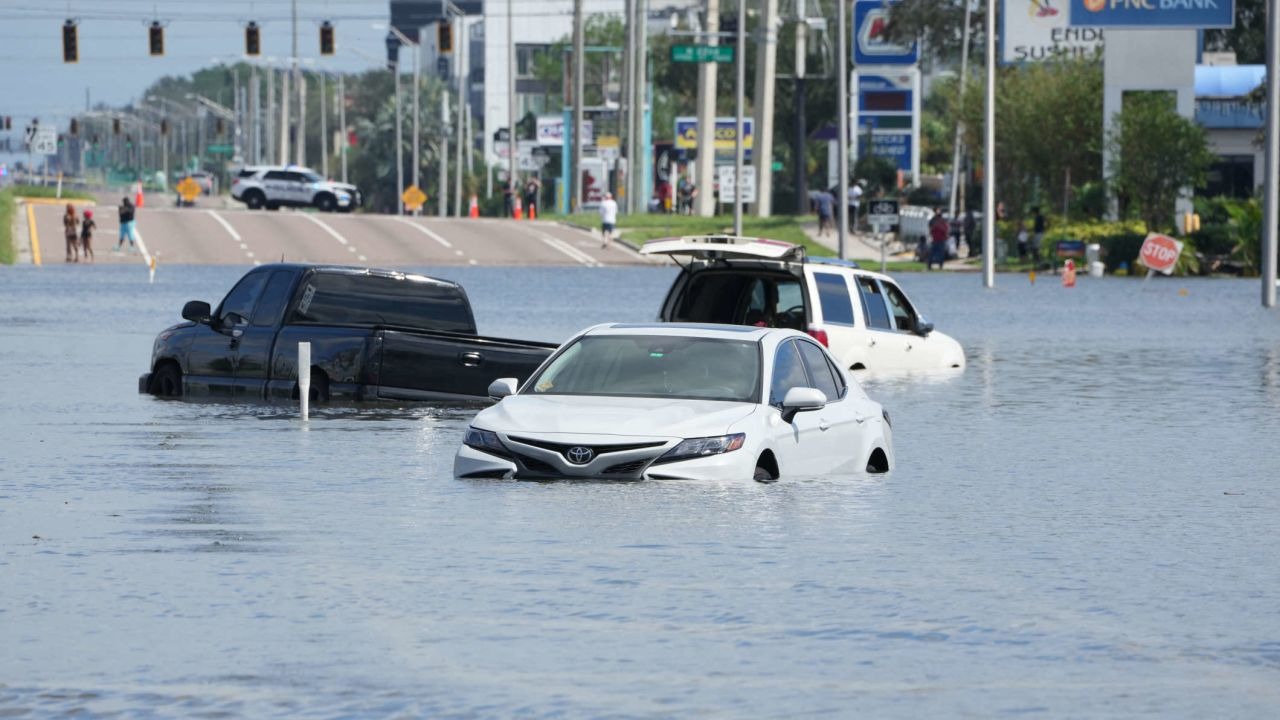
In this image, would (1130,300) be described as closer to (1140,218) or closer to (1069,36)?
(1140,218)

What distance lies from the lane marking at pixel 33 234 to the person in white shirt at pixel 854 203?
88.7ft

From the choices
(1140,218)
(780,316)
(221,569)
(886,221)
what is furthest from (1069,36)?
(221,569)

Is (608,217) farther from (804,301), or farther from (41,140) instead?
(804,301)

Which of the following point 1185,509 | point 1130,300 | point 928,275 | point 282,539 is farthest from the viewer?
point 928,275

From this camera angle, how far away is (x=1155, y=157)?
7444 cm

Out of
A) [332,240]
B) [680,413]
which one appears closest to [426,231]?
[332,240]

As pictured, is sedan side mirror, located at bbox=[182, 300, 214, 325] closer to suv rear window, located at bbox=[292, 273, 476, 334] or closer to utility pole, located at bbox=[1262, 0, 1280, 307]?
suv rear window, located at bbox=[292, 273, 476, 334]

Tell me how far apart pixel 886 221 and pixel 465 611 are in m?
46.5

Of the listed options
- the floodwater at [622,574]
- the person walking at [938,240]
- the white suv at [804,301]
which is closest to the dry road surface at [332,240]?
the person walking at [938,240]

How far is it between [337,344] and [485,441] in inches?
A: 285

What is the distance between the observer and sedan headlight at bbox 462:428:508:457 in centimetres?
1548

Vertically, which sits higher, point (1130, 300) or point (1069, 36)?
point (1069, 36)

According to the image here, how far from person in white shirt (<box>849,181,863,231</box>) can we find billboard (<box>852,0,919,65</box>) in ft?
26.7

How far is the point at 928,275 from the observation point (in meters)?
68.2
